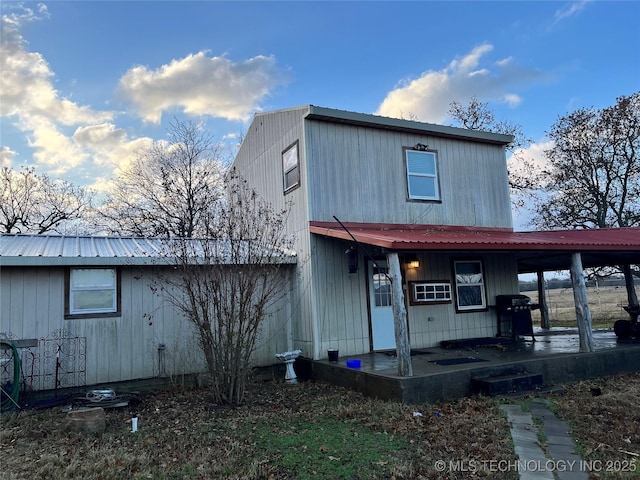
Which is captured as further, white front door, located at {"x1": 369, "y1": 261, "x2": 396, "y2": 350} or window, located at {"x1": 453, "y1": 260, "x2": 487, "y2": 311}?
window, located at {"x1": 453, "y1": 260, "x2": 487, "y2": 311}

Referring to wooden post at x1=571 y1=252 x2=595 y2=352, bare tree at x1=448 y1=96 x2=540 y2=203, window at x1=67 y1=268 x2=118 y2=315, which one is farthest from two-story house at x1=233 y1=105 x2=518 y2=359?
bare tree at x1=448 y1=96 x2=540 y2=203

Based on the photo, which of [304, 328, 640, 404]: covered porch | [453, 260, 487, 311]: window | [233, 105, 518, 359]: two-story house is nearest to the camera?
[304, 328, 640, 404]: covered porch

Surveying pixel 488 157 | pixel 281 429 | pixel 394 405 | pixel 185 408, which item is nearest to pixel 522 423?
pixel 394 405

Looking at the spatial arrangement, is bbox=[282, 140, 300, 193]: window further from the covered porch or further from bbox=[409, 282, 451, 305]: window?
the covered porch

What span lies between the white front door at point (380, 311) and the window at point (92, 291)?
501 cm

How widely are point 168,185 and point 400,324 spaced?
1573cm

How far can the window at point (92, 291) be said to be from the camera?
761 centimetres

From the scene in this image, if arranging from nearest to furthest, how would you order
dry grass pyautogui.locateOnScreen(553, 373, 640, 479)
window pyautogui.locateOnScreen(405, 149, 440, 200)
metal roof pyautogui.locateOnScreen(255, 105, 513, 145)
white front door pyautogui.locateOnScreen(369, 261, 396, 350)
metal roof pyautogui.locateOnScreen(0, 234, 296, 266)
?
dry grass pyautogui.locateOnScreen(553, 373, 640, 479), metal roof pyautogui.locateOnScreen(0, 234, 296, 266), metal roof pyautogui.locateOnScreen(255, 105, 513, 145), white front door pyautogui.locateOnScreen(369, 261, 396, 350), window pyautogui.locateOnScreen(405, 149, 440, 200)

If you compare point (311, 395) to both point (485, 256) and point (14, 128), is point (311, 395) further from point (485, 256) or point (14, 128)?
point (14, 128)

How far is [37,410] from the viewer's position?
21.1 ft

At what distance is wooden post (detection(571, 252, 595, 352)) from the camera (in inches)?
331

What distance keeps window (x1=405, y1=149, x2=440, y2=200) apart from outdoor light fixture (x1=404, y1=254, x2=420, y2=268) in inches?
53.6

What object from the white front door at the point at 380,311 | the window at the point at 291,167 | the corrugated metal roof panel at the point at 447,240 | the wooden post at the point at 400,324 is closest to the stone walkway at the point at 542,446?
the wooden post at the point at 400,324

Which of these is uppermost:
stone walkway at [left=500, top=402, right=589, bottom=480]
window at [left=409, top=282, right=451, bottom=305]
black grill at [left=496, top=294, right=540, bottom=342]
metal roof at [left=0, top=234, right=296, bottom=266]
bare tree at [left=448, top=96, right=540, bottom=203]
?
bare tree at [left=448, top=96, right=540, bottom=203]
